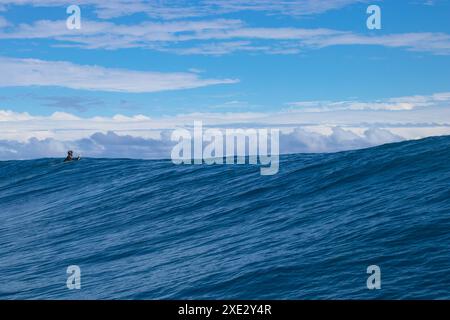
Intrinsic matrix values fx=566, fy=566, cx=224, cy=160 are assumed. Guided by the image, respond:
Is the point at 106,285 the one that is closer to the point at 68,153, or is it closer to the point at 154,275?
the point at 154,275

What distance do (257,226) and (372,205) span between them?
455cm

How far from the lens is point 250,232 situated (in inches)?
849

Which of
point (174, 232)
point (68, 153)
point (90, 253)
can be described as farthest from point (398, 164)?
point (68, 153)

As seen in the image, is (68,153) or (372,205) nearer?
(372,205)

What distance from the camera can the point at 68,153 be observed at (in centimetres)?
5606

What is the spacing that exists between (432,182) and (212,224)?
31.7 ft

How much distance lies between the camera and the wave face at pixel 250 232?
14.7 meters

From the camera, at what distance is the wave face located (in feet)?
48.3

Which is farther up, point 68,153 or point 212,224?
point 68,153
